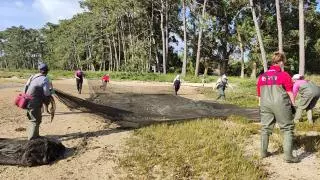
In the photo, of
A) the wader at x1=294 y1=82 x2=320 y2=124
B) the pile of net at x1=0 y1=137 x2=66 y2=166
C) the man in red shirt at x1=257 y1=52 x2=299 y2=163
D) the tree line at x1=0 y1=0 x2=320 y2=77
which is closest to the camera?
the man in red shirt at x1=257 y1=52 x2=299 y2=163

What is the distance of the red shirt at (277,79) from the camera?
8.53 m

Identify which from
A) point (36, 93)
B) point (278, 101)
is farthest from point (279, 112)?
point (36, 93)

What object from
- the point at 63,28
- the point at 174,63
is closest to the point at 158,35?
the point at 174,63

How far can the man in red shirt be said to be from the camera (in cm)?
851

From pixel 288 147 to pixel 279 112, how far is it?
2.23 ft

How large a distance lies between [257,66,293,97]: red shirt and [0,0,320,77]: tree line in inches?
1216

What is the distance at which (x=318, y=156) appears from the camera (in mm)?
9266

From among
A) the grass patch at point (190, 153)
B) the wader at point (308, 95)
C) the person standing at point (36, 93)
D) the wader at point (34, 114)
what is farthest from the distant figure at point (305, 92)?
the wader at point (34, 114)

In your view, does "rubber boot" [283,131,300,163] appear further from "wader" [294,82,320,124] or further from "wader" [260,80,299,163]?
"wader" [294,82,320,124]

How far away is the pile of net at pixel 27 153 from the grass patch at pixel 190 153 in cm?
151

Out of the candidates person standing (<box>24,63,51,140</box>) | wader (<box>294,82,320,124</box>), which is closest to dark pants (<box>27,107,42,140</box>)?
person standing (<box>24,63,51,140</box>)

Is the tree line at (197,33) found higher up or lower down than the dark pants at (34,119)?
higher up

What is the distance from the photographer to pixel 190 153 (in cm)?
987

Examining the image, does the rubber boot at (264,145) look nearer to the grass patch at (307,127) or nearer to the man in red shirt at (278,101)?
the man in red shirt at (278,101)
